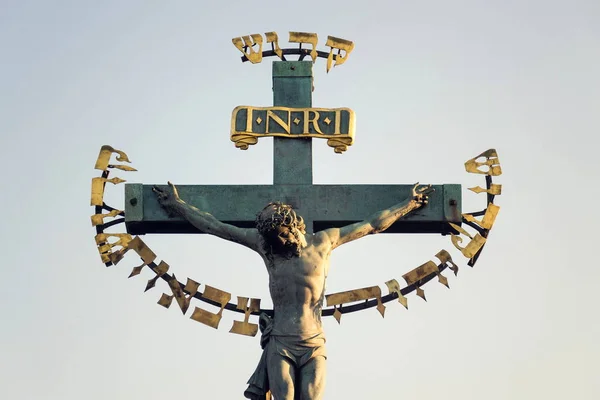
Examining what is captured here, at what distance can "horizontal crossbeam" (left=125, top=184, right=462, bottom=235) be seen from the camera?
1747 cm

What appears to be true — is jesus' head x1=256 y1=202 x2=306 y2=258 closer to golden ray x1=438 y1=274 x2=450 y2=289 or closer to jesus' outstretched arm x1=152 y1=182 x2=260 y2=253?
jesus' outstretched arm x1=152 y1=182 x2=260 y2=253

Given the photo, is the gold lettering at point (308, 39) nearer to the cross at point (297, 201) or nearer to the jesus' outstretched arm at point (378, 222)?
the cross at point (297, 201)

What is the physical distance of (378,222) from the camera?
17.3 m

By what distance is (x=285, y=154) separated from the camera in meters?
17.7

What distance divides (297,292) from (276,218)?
647 mm

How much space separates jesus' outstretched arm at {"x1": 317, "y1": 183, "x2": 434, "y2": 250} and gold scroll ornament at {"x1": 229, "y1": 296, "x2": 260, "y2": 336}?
825mm

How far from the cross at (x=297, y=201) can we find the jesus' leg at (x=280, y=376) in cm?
152

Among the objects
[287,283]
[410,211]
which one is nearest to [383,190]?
[410,211]

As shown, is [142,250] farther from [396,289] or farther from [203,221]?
[396,289]

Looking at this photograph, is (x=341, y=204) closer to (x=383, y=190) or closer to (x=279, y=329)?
(x=383, y=190)

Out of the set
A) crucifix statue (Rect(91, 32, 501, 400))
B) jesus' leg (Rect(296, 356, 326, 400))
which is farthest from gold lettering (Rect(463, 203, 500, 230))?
jesus' leg (Rect(296, 356, 326, 400))

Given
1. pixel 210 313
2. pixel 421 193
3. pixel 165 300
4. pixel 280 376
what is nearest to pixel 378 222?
pixel 421 193

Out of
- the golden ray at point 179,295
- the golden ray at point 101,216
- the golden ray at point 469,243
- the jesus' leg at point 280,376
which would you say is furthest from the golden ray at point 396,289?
the golden ray at point 101,216

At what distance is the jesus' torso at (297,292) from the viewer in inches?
650
